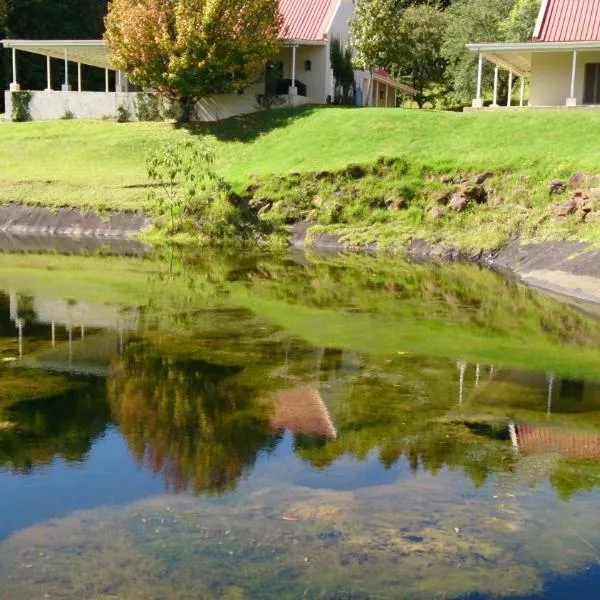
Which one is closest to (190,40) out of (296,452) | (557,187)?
(557,187)

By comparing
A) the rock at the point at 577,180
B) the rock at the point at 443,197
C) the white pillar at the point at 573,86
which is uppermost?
the white pillar at the point at 573,86

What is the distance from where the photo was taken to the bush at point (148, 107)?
44594 millimetres

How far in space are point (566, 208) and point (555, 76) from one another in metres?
14.4

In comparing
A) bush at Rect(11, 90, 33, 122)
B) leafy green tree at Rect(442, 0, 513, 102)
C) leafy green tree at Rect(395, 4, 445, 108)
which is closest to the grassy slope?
bush at Rect(11, 90, 33, 122)

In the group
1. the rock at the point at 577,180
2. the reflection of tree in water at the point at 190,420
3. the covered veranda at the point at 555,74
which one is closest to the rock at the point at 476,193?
the rock at the point at 577,180

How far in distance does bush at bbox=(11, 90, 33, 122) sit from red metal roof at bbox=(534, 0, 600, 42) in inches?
1011

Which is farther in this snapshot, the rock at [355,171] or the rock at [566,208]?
the rock at [355,171]

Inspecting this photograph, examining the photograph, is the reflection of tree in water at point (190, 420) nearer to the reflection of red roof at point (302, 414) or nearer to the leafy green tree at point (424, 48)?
the reflection of red roof at point (302, 414)

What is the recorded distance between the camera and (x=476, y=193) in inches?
1224

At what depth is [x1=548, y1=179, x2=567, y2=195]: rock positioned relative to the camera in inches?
1159

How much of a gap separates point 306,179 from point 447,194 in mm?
5595

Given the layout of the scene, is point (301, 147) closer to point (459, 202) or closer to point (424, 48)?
point (459, 202)

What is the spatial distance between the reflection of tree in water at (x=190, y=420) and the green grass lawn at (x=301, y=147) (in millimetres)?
→ 20578

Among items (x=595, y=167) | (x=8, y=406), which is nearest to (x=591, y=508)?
(x=8, y=406)
